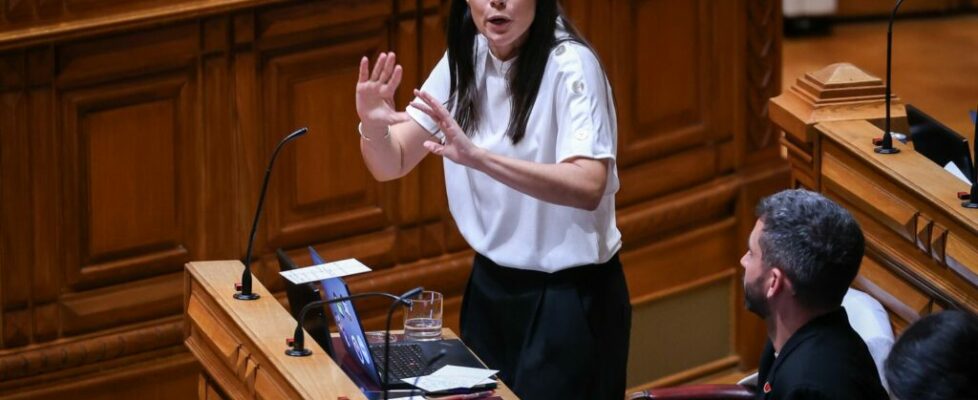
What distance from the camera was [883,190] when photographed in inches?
149

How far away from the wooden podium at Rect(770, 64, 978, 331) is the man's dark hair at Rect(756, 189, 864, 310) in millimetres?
602

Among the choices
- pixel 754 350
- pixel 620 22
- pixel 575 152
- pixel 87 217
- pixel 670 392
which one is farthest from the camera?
pixel 754 350

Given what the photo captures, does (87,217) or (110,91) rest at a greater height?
(110,91)

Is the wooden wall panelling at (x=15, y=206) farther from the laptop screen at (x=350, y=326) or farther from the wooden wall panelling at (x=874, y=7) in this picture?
the wooden wall panelling at (x=874, y=7)

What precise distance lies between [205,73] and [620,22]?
1443 mm

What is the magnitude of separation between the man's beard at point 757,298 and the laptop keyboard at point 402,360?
2.05 ft

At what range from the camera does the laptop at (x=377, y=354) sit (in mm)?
3102

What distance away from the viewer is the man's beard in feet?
9.95

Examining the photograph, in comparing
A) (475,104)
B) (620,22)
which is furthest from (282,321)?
(620,22)

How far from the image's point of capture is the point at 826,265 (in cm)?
295

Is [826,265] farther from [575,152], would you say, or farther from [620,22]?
[620,22]

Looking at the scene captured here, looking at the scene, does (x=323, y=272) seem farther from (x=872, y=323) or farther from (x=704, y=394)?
(x=872, y=323)

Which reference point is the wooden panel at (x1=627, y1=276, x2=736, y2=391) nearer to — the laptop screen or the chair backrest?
the chair backrest

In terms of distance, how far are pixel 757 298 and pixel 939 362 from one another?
548 mm
